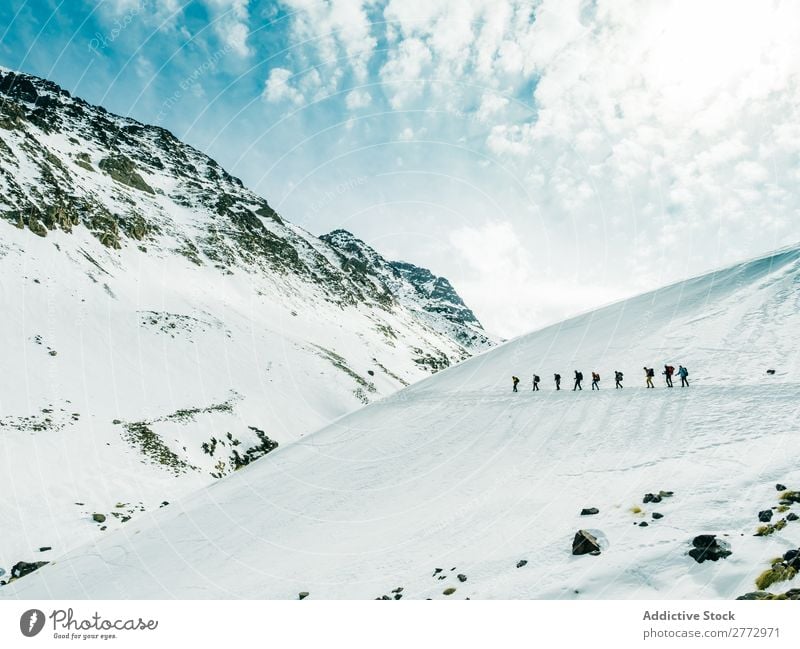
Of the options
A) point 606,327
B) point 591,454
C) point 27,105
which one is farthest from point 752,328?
point 27,105

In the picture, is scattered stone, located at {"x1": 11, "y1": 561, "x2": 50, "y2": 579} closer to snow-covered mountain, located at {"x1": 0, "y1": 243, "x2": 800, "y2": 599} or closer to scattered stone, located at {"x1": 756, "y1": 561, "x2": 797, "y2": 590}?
snow-covered mountain, located at {"x1": 0, "y1": 243, "x2": 800, "y2": 599}

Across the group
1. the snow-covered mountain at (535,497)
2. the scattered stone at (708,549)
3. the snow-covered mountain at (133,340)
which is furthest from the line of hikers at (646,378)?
the snow-covered mountain at (133,340)

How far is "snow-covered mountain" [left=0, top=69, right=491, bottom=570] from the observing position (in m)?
31.6

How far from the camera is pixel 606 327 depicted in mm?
41625

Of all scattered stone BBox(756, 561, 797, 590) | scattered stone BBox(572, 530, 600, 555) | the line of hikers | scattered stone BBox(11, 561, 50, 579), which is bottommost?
scattered stone BBox(11, 561, 50, 579)

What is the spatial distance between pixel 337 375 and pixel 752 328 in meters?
54.0

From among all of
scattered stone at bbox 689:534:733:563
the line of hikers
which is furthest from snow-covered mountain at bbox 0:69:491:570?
scattered stone at bbox 689:534:733:563

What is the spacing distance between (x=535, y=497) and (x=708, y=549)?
259 inches

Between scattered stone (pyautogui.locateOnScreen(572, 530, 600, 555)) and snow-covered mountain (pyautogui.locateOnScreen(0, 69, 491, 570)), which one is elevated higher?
snow-covered mountain (pyautogui.locateOnScreen(0, 69, 491, 570))

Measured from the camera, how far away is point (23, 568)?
888 inches

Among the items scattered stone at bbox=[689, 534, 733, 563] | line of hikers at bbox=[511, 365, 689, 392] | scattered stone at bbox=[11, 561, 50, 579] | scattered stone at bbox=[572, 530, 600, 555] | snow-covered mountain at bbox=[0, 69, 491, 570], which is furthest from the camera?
snow-covered mountain at bbox=[0, 69, 491, 570]

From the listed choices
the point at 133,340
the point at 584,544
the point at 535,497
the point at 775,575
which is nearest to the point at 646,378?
the point at 535,497

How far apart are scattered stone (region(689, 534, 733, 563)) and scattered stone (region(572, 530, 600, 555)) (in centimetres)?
207

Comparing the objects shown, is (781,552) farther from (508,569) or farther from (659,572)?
(508,569)
